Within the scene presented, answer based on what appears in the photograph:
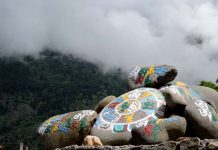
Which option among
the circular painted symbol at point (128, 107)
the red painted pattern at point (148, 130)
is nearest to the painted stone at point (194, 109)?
the circular painted symbol at point (128, 107)

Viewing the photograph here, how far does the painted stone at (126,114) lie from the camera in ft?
39.0

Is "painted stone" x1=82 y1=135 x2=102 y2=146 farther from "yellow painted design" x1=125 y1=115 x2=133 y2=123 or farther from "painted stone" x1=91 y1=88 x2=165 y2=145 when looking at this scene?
"yellow painted design" x1=125 y1=115 x2=133 y2=123

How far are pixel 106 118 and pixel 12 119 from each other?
121475mm

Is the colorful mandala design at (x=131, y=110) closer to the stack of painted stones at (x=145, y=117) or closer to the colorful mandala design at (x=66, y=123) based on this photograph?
the stack of painted stones at (x=145, y=117)

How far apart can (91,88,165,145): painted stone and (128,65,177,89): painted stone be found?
348 millimetres

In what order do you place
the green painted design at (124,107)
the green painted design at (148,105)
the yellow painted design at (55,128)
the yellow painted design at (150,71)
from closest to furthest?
the green painted design at (148,105) → the green painted design at (124,107) → the yellow painted design at (55,128) → the yellow painted design at (150,71)

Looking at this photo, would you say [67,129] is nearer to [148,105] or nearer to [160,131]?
[148,105]

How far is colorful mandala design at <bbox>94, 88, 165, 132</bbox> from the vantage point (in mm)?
12102

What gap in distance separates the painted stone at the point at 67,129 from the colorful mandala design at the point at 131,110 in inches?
10.4

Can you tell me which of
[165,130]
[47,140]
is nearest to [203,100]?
[165,130]

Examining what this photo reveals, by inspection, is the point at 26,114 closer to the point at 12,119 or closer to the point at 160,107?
the point at 12,119

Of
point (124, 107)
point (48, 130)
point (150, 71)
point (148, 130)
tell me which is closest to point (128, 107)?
point (124, 107)

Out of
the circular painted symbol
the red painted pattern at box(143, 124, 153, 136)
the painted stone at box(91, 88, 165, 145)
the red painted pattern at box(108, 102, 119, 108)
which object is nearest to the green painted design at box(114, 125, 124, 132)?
the painted stone at box(91, 88, 165, 145)

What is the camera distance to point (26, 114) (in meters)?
132
